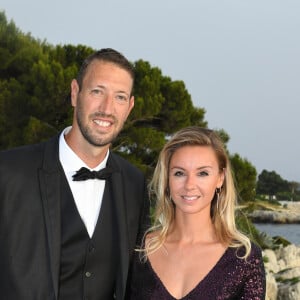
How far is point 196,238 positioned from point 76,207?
2.36 feet

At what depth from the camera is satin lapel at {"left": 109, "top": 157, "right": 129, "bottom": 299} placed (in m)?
3.36

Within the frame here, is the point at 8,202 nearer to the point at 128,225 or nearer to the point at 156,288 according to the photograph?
the point at 128,225

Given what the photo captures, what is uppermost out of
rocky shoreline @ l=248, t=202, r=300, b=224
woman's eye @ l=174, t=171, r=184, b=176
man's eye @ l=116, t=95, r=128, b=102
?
man's eye @ l=116, t=95, r=128, b=102

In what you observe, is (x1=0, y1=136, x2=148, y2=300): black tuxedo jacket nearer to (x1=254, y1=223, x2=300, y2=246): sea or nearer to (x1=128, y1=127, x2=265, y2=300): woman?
(x1=128, y1=127, x2=265, y2=300): woman

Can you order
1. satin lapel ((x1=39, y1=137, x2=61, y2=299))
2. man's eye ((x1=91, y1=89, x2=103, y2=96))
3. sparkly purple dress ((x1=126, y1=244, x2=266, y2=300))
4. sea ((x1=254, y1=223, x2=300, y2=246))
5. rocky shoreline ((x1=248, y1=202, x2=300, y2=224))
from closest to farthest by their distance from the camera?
sparkly purple dress ((x1=126, y1=244, x2=266, y2=300))
satin lapel ((x1=39, y1=137, x2=61, y2=299))
man's eye ((x1=91, y1=89, x2=103, y2=96))
sea ((x1=254, y1=223, x2=300, y2=246))
rocky shoreline ((x1=248, y1=202, x2=300, y2=224))

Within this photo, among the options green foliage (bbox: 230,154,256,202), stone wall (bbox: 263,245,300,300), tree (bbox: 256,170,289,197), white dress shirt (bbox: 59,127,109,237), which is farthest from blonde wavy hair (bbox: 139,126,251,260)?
tree (bbox: 256,170,289,197)

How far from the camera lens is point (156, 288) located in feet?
10.1

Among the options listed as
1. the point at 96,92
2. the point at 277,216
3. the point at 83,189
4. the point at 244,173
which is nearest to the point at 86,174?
the point at 83,189

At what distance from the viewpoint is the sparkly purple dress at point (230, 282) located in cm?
296

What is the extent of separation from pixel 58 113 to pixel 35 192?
13.8 metres

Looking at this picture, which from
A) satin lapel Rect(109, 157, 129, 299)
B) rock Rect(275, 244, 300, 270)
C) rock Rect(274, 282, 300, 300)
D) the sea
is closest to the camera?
satin lapel Rect(109, 157, 129, 299)

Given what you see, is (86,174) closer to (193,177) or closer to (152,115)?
(193,177)

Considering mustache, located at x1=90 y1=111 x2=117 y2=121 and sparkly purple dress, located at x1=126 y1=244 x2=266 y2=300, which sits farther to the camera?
mustache, located at x1=90 y1=111 x2=117 y2=121

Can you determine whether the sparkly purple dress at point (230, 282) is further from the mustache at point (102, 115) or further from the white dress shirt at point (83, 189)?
the mustache at point (102, 115)
